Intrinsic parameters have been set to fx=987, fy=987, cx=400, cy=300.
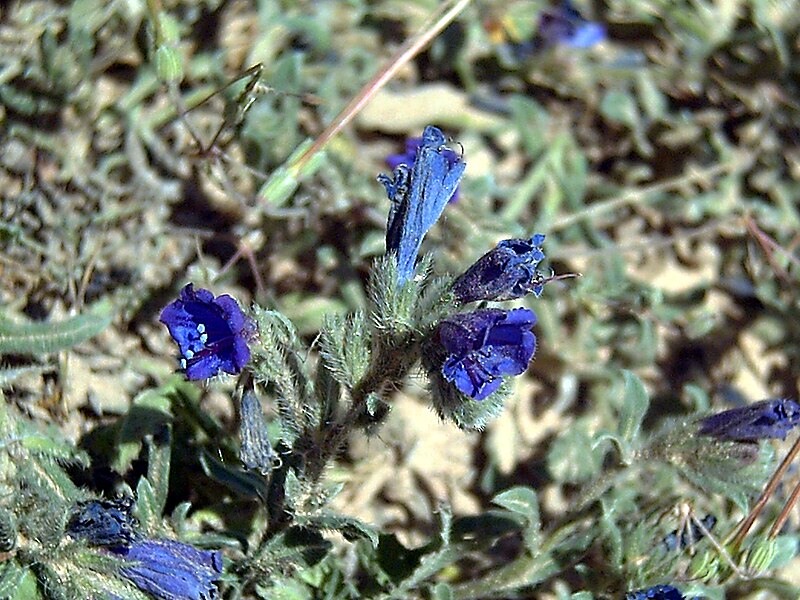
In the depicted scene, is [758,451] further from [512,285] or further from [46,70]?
[46,70]

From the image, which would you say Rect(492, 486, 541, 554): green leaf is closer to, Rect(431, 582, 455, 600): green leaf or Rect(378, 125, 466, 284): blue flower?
Rect(431, 582, 455, 600): green leaf

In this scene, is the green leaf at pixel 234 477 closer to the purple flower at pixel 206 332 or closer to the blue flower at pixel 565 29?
the purple flower at pixel 206 332

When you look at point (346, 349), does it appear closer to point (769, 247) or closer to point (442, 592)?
point (442, 592)

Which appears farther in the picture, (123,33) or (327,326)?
(123,33)

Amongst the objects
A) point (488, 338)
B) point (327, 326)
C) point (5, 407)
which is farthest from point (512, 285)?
point (5, 407)

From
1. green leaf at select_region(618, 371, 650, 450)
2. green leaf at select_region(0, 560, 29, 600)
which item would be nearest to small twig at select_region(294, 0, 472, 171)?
green leaf at select_region(618, 371, 650, 450)

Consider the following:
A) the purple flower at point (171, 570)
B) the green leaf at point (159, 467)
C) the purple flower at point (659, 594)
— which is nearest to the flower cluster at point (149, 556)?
the purple flower at point (171, 570)
